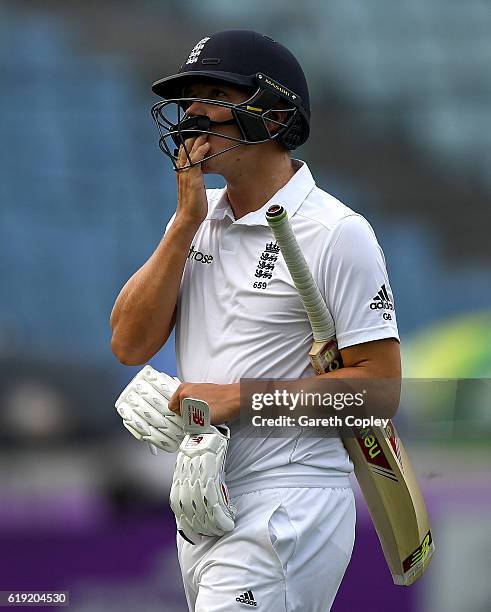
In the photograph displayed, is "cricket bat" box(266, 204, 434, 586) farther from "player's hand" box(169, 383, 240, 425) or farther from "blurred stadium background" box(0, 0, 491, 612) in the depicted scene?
"blurred stadium background" box(0, 0, 491, 612)

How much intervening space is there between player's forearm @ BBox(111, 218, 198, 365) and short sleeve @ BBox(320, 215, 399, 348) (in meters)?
0.26

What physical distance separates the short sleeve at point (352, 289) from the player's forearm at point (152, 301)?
0.85 feet

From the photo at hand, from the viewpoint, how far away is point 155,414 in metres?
2.05

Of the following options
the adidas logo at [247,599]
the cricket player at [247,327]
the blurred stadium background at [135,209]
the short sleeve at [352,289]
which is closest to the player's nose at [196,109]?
the cricket player at [247,327]

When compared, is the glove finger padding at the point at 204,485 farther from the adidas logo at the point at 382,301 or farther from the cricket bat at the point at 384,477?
the adidas logo at the point at 382,301

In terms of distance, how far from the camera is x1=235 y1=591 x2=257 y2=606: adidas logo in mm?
1933

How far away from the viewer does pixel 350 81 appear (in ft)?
13.4

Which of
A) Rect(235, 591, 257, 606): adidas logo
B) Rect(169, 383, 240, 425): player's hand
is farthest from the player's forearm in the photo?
Rect(235, 591, 257, 606): adidas logo

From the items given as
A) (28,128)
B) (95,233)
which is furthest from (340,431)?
(28,128)

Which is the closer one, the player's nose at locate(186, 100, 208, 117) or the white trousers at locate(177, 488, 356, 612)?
the white trousers at locate(177, 488, 356, 612)

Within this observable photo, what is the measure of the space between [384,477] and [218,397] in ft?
1.20

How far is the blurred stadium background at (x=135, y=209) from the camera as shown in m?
3.56

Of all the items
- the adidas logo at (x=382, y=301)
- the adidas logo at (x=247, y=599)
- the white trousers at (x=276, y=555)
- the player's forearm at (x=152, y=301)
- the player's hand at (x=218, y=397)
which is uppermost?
the player's forearm at (x=152, y=301)

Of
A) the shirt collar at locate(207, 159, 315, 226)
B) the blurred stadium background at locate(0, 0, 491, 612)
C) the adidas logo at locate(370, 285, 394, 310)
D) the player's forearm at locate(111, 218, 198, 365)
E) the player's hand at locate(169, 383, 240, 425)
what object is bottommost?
the player's hand at locate(169, 383, 240, 425)
